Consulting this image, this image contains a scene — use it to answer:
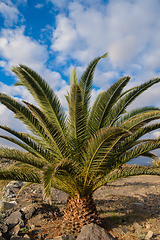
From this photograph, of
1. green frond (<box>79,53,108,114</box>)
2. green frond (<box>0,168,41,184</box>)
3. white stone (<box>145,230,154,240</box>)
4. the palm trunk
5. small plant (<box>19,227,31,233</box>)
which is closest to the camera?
green frond (<box>0,168,41,184</box>)

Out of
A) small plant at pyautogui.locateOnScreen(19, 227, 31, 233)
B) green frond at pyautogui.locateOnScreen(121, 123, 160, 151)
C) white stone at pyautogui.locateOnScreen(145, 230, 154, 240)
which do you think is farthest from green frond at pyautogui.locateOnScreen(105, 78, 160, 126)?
small plant at pyautogui.locateOnScreen(19, 227, 31, 233)

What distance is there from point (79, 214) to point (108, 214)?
1.91 m

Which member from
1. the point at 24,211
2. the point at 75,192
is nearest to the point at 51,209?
the point at 24,211

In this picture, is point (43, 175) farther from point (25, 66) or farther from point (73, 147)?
point (25, 66)

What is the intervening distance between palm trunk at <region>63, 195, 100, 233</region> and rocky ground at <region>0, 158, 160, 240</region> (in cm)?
40

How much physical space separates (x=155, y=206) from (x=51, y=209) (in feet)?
14.2

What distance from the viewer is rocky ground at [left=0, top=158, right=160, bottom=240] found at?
4929mm

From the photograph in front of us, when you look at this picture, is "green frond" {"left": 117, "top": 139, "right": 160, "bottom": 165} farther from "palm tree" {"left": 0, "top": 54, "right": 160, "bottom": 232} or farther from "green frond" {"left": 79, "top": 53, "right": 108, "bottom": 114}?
"green frond" {"left": 79, "top": 53, "right": 108, "bottom": 114}

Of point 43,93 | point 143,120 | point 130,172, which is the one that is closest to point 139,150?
point 130,172

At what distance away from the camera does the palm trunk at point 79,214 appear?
4855mm

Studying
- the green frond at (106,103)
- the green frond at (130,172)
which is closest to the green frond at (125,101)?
the green frond at (106,103)

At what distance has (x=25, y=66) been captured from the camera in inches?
189

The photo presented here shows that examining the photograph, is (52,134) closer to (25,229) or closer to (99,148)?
(99,148)

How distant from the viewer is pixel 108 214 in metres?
6.29
